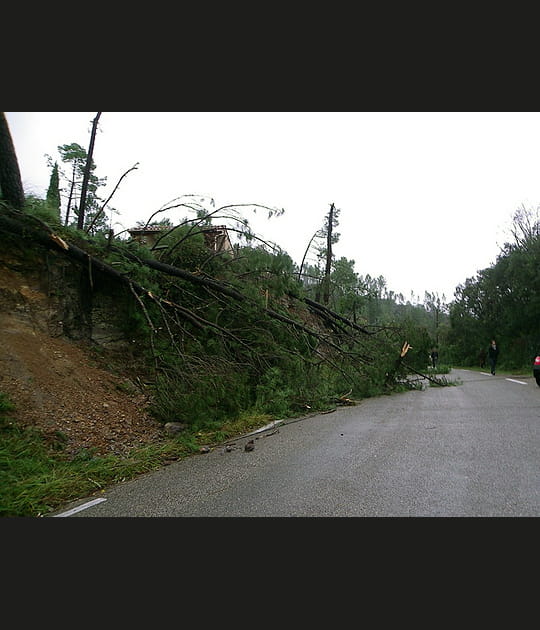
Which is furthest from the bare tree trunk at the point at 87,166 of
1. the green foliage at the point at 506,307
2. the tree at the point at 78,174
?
the green foliage at the point at 506,307

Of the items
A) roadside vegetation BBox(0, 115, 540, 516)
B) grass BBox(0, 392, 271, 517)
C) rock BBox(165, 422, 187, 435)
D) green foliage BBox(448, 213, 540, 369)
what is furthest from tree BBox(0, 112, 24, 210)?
green foliage BBox(448, 213, 540, 369)

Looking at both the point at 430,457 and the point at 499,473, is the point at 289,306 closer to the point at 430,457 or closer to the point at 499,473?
the point at 430,457

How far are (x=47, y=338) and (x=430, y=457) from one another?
5311 millimetres

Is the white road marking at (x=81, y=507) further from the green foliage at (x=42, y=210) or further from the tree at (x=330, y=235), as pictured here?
the tree at (x=330, y=235)

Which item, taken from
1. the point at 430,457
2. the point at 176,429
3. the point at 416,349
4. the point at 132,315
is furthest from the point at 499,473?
the point at 416,349

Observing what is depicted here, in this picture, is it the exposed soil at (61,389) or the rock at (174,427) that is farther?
the rock at (174,427)

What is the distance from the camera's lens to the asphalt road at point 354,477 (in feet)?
8.90

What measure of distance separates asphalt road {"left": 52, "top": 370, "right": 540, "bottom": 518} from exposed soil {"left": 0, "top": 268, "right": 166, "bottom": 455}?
3.64 ft

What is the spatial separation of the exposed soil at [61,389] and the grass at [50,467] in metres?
0.16

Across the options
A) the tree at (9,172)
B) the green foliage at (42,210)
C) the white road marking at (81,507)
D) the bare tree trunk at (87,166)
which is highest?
the bare tree trunk at (87,166)

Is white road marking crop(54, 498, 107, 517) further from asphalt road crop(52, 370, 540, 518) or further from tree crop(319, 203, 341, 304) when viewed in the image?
tree crop(319, 203, 341, 304)

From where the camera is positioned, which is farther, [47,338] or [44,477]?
[47,338]

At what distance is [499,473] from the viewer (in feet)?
10.9

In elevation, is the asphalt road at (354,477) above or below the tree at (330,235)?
below
